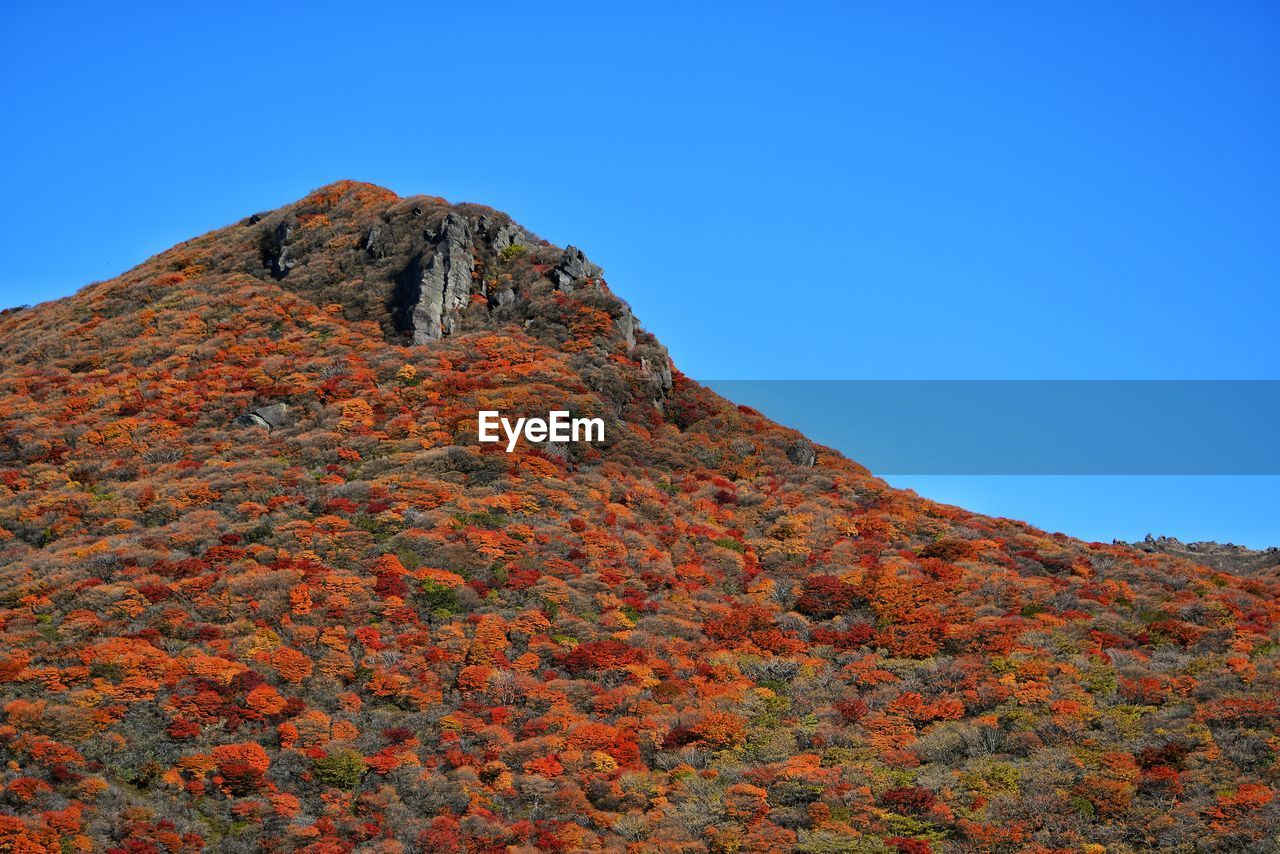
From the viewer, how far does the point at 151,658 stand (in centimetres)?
3092

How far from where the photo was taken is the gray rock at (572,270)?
59.2 m

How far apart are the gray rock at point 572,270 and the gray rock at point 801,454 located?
50.4 feet

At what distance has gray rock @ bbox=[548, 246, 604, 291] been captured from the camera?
59.2 metres

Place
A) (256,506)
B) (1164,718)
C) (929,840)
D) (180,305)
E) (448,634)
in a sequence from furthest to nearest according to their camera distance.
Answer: (180,305), (256,506), (448,634), (1164,718), (929,840)

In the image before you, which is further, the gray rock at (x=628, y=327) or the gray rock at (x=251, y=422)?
the gray rock at (x=628, y=327)

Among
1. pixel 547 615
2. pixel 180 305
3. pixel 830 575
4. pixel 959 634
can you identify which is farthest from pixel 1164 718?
pixel 180 305

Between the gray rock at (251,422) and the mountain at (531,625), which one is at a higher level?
the gray rock at (251,422)

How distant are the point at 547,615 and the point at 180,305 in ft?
118

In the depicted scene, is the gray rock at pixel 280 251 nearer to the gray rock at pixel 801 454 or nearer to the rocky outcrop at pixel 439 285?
the rocky outcrop at pixel 439 285

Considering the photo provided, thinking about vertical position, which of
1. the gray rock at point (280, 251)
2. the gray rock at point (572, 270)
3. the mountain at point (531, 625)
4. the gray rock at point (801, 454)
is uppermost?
the gray rock at point (280, 251)

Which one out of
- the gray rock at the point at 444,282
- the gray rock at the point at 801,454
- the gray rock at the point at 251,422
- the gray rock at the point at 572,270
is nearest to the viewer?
the gray rock at the point at 251,422

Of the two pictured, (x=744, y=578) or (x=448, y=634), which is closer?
(x=448, y=634)

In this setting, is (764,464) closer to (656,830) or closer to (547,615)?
(547,615)

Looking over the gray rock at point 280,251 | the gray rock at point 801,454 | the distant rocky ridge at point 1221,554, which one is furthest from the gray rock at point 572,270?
the distant rocky ridge at point 1221,554
